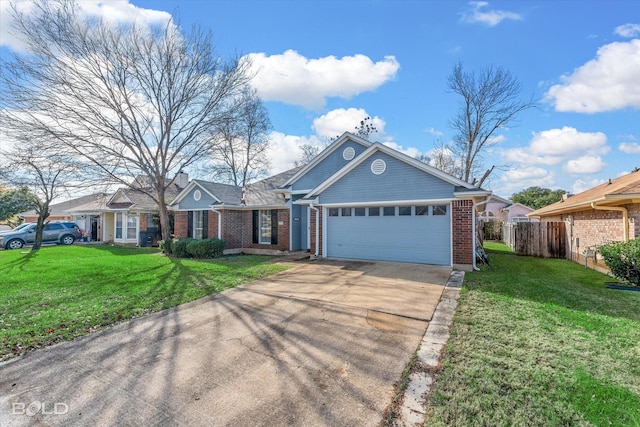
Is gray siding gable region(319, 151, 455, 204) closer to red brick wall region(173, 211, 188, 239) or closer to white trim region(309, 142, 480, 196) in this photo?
white trim region(309, 142, 480, 196)

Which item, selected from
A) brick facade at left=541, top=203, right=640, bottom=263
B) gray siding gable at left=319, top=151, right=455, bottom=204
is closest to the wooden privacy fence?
brick facade at left=541, top=203, right=640, bottom=263

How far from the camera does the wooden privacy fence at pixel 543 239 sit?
1477 centimetres

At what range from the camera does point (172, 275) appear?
9836 mm

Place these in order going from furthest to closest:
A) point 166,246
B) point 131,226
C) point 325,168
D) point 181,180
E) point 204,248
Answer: point 181,180
point 131,226
point 166,246
point 325,168
point 204,248

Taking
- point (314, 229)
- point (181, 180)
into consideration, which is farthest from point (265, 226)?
point (181, 180)

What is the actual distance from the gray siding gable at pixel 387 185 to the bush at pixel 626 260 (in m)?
4.31

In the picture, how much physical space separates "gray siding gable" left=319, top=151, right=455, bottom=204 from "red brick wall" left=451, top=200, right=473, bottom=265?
0.50 meters

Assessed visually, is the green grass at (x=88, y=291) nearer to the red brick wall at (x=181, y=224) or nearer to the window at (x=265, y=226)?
the window at (x=265, y=226)

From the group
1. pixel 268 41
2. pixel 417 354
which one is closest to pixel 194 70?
pixel 268 41

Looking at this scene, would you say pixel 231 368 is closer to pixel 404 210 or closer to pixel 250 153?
pixel 404 210

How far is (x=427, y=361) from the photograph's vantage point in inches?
149

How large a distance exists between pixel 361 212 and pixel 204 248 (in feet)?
25.5

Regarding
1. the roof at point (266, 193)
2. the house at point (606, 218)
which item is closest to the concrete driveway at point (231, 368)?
the house at point (606, 218)

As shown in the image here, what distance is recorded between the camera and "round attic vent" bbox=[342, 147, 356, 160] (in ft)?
47.3
